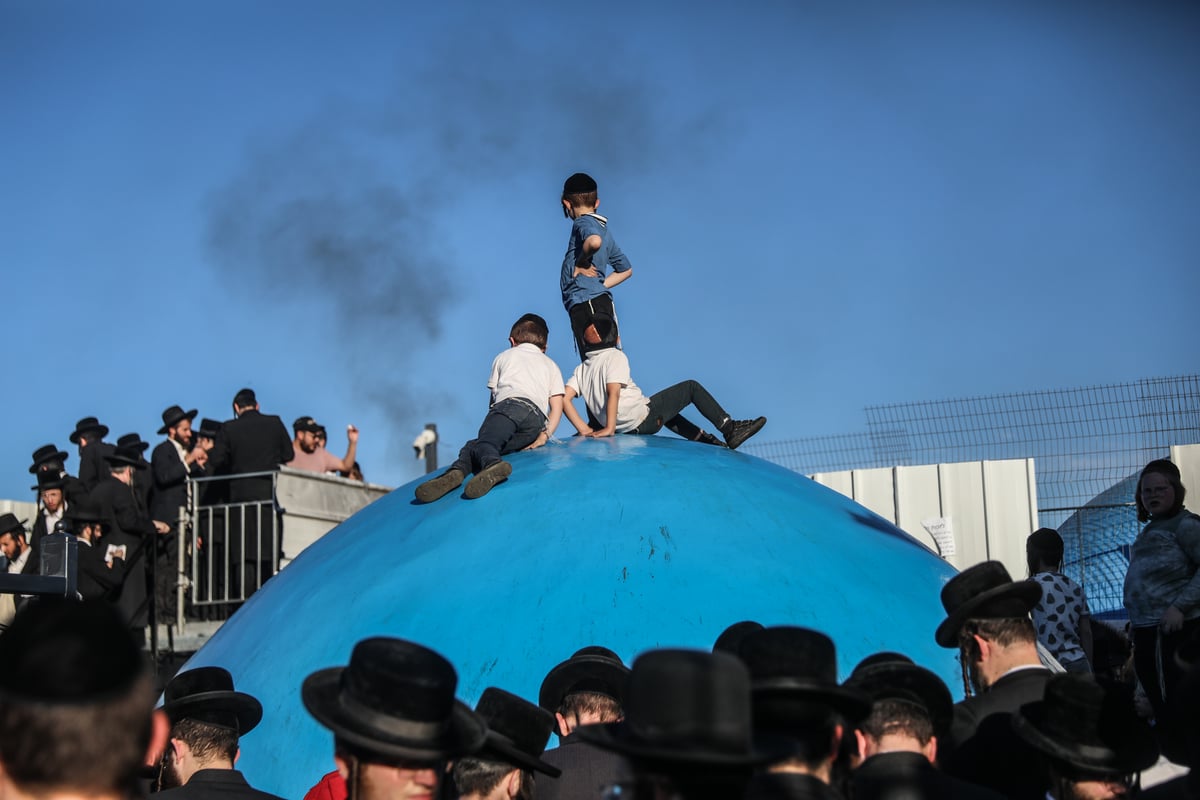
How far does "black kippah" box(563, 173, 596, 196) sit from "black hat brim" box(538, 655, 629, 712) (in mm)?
4555

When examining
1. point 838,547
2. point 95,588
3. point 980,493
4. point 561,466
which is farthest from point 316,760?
point 980,493

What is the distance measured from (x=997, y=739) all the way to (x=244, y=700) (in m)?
2.91

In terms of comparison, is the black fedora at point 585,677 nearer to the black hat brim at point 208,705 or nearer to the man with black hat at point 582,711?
the man with black hat at point 582,711

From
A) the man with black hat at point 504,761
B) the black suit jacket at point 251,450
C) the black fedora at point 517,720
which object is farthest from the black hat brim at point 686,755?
the black suit jacket at point 251,450

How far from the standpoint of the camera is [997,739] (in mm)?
4445

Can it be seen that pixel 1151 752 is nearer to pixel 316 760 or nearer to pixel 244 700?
pixel 244 700

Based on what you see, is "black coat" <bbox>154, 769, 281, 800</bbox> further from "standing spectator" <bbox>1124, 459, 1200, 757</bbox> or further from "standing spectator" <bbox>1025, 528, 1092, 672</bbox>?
"standing spectator" <bbox>1124, 459, 1200, 757</bbox>

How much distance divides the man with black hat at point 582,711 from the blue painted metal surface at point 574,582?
0.53m

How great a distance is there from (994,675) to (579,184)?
603 cm

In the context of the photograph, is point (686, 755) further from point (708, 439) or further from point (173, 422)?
point (173, 422)

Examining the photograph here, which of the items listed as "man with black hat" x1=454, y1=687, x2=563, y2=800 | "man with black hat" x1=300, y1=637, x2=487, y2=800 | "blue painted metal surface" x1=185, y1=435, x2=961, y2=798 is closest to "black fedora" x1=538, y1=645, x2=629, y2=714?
"blue painted metal surface" x1=185, y1=435, x2=961, y2=798

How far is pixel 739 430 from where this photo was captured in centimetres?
980

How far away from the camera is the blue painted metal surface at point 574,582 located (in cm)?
686

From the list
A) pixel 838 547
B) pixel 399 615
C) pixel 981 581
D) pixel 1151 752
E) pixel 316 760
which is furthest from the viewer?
pixel 838 547
